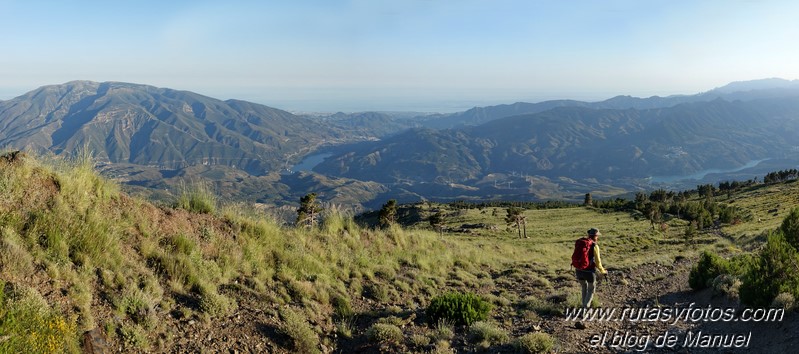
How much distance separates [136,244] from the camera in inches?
345

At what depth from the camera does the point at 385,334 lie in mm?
8398

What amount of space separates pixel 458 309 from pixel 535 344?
241 cm

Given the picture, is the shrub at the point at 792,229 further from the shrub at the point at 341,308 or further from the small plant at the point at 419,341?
the shrub at the point at 341,308

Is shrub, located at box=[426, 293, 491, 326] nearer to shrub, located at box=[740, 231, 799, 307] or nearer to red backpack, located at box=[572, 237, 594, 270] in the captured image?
red backpack, located at box=[572, 237, 594, 270]

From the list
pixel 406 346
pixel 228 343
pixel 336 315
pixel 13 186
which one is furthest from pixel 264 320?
pixel 13 186

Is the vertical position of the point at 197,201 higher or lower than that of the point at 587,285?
higher

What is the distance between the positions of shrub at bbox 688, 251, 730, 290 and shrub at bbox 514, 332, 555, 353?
26.4ft

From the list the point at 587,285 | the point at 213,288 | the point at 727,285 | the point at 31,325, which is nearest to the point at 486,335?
the point at 587,285

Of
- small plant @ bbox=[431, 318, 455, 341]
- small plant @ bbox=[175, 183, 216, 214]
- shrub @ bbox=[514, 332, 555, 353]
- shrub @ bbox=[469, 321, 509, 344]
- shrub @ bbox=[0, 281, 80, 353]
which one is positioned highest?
small plant @ bbox=[175, 183, 216, 214]

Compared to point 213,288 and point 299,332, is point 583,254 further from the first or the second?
point 213,288

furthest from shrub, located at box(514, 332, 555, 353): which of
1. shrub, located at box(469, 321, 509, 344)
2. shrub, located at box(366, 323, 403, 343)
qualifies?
shrub, located at box(366, 323, 403, 343)

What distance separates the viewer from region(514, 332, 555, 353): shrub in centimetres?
736

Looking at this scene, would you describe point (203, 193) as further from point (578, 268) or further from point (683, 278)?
point (683, 278)

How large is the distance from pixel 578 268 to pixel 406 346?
17.9 feet
